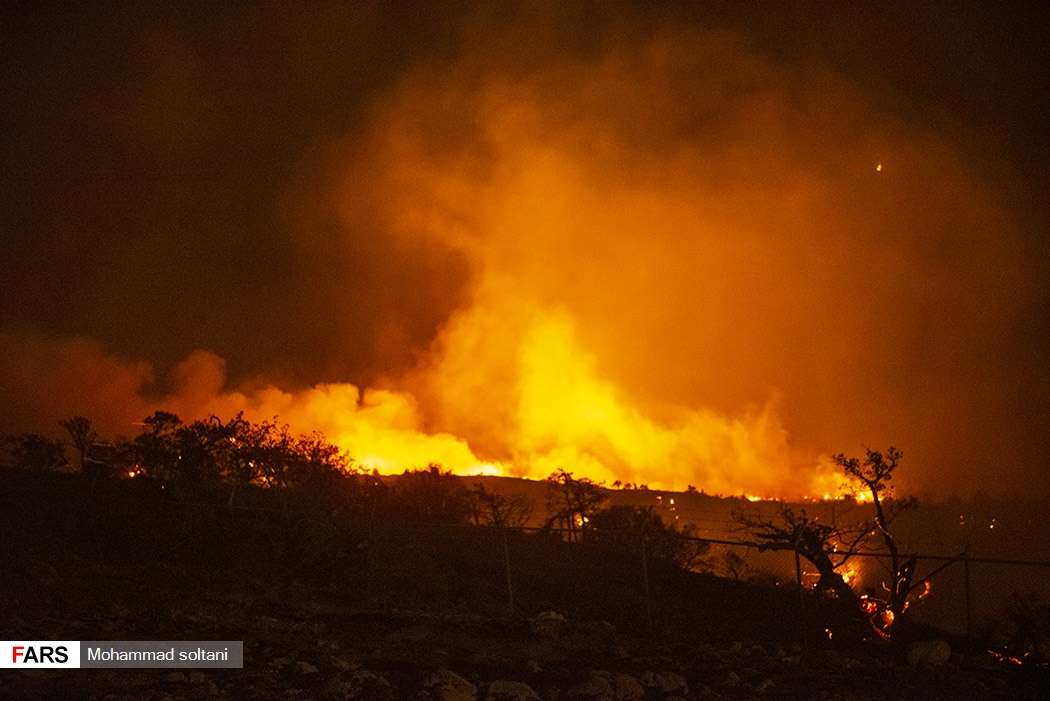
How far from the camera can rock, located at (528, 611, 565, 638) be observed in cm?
1423

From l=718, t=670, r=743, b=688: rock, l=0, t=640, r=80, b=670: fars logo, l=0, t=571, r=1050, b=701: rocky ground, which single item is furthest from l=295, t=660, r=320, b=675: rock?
l=718, t=670, r=743, b=688: rock

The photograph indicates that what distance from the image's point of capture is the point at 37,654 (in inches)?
413

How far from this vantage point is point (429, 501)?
30000 millimetres

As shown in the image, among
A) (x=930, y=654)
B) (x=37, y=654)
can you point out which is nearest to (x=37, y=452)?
(x=37, y=654)

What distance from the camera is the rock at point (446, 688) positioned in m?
10.2

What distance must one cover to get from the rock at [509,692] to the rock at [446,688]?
22cm

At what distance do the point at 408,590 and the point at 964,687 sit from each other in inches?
421

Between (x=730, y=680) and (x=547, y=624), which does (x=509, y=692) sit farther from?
(x=547, y=624)

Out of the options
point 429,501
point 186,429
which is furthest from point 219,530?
point 429,501

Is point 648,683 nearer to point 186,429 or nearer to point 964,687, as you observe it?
point 964,687

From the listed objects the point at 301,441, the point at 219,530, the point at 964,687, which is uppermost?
the point at 301,441

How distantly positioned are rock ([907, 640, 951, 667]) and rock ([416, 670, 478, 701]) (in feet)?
24.8

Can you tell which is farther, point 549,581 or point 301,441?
point 301,441

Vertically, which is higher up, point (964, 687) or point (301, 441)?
point (301, 441)
